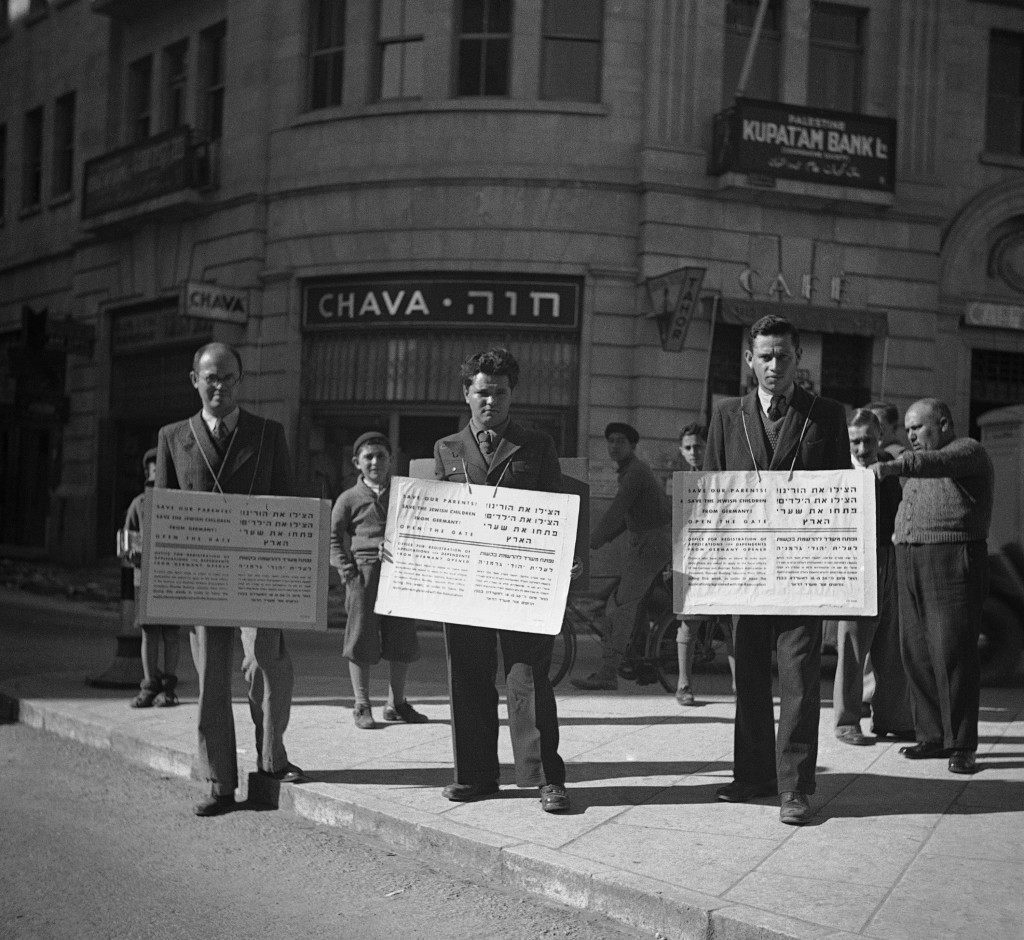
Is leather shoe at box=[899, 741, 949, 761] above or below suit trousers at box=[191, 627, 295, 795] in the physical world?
below

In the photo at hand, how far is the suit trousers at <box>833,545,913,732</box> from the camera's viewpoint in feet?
23.1

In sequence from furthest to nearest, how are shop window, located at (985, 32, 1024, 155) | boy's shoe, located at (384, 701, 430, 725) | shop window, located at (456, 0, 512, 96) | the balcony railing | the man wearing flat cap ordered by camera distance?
the balcony railing < shop window, located at (985, 32, 1024, 155) < shop window, located at (456, 0, 512, 96) < the man wearing flat cap < boy's shoe, located at (384, 701, 430, 725)

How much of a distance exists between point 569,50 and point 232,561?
1324 cm

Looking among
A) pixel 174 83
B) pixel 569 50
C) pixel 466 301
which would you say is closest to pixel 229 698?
pixel 466 301

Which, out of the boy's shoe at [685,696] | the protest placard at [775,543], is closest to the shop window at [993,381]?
the boy's shoe at [685,696]

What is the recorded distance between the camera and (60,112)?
24.8 metres

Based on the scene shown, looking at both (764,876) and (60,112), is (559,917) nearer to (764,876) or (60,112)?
(764,876)

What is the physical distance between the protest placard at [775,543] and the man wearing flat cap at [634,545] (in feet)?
12.0

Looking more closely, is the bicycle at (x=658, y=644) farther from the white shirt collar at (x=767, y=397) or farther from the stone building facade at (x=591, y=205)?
the stone building facade at (x=591, y=205)

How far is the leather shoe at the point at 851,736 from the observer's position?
272 inches

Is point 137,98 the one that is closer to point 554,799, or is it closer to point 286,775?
point 286,775

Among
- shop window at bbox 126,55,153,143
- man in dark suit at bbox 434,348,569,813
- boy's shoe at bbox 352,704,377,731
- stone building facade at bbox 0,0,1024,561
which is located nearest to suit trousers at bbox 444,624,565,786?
man in dark suit at bbox 434,348,569,813

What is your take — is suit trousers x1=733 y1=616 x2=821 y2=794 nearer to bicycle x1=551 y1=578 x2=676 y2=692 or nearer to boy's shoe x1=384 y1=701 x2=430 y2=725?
boy's shoe x1=384 y1=701 x2=430 y2=725

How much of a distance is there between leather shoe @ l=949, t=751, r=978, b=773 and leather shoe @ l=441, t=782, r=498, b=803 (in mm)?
2414
